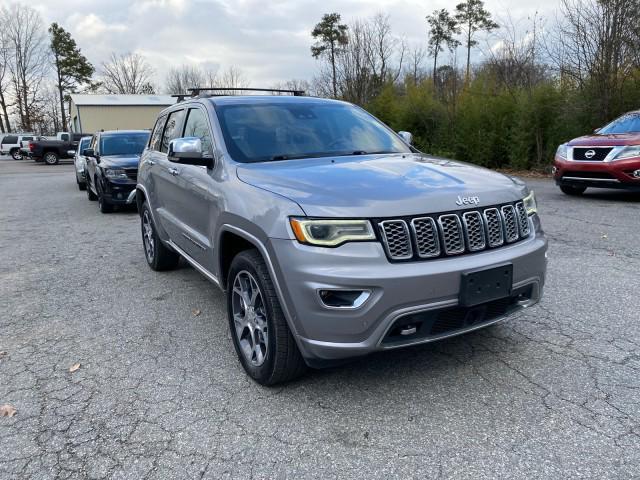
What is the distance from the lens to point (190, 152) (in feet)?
11.7

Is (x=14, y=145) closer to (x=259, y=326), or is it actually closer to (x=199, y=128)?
(x=199, y=128)

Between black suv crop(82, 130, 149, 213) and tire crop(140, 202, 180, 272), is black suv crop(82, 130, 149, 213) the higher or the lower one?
the higher one

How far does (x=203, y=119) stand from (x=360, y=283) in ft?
7.58

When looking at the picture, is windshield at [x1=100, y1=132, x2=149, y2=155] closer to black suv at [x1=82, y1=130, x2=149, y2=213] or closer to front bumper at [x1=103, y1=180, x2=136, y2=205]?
black suv at [x1=82, y1=130, x2=149, y2=213]

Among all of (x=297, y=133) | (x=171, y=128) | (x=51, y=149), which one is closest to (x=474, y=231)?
(x=297, y=133)

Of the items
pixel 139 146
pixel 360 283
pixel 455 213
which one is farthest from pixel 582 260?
pixel 139 146

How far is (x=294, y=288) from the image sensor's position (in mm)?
2686

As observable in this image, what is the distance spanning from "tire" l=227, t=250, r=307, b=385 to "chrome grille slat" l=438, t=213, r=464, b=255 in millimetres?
970

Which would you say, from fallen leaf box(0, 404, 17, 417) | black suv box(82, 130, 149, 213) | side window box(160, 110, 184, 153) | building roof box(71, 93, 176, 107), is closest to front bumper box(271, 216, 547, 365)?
fallen leaf box(0, 404, 17, 417)

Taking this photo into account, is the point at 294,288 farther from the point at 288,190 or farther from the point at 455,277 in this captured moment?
the point at 455,277

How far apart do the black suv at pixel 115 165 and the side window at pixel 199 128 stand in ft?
17.9

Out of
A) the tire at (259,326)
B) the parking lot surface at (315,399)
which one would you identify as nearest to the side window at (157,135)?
the parking lot surface at (315,399)

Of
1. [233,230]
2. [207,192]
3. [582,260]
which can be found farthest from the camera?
[582,260]

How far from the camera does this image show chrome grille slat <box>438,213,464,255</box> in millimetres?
2766
